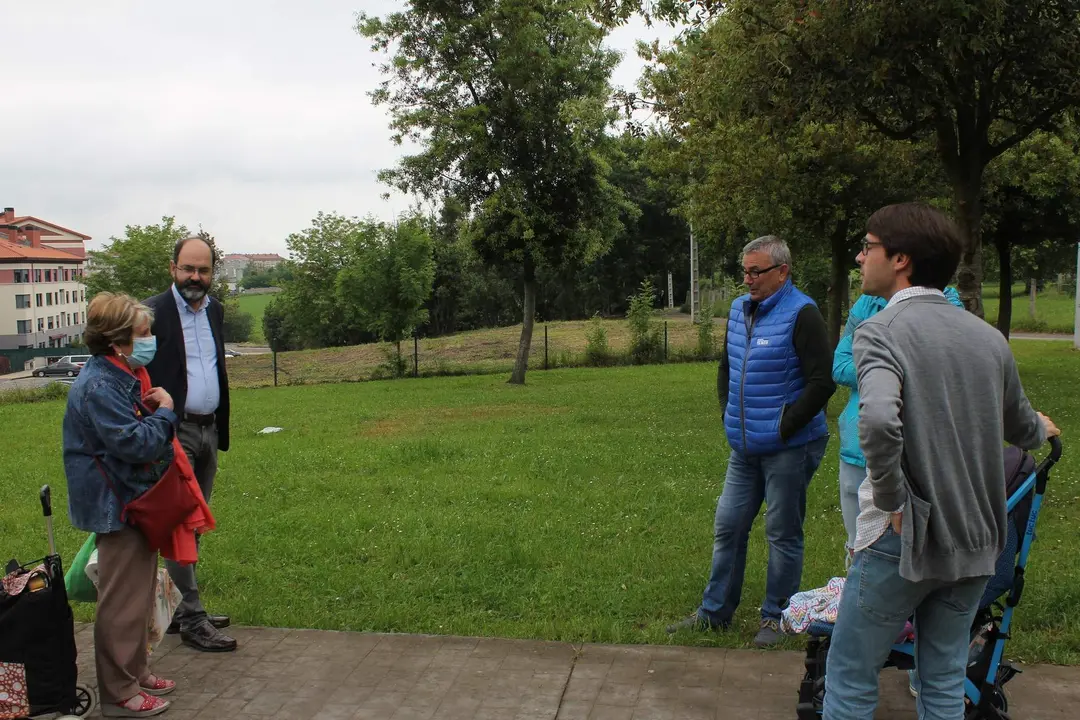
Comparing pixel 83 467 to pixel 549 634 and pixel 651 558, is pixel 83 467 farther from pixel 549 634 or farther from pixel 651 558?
pixel 651 558

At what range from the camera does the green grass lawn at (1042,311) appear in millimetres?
37562

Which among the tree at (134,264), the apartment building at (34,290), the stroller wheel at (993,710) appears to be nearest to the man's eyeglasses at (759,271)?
the stroller wheel at (993,710)

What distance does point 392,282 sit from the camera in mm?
27688

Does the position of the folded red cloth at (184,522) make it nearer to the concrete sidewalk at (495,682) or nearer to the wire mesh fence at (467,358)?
the concrete sidewalk at (495,682)

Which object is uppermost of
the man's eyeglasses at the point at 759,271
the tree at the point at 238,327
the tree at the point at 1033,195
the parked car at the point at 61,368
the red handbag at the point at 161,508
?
the tree at the point at 1033,195

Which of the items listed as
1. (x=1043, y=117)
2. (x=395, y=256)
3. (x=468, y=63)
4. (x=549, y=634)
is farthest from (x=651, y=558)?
(x=395, y=256)

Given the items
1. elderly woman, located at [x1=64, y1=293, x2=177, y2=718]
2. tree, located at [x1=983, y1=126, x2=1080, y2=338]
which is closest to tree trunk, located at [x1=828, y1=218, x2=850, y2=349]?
tree, located at [x1=983, y1=126, x2=1080, y2=338]

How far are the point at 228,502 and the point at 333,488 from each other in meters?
0.99

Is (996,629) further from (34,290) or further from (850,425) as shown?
(34,290)

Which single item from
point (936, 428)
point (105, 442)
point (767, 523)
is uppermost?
point (936, 428)

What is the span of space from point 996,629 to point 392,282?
24794 mm

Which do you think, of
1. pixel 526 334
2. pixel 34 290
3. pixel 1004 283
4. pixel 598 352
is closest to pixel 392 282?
pixel 526 334

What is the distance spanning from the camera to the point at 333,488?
9328 millimetres

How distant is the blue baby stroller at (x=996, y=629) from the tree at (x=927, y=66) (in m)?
7.15
